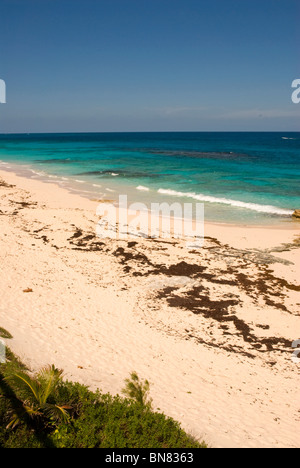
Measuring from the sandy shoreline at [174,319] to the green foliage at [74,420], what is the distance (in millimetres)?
934

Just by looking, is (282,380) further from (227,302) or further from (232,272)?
(232,272)

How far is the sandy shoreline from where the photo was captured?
6.87 metres

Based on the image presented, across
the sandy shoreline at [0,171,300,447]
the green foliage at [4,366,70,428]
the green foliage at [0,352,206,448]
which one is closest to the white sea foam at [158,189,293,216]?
the sandy shoreline at [0,171,300,447]

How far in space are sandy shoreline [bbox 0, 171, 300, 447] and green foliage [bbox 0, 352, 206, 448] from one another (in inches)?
36.8

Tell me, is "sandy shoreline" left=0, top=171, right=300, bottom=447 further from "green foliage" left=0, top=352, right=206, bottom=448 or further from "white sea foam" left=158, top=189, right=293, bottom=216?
"white sea foam" left=158, top=189, right=293, bottom=216

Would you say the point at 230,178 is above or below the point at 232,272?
above

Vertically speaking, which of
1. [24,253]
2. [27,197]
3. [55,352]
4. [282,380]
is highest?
[27,197]

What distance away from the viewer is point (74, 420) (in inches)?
203

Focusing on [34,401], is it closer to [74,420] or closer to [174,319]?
[74,420]

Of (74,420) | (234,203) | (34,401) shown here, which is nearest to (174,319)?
(74,420)

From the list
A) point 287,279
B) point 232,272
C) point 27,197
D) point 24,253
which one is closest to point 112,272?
point 24,253

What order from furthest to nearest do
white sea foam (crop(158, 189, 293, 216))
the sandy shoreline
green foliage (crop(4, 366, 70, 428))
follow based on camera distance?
white sea foam (crop(158, 189, 293, 216)) < the sandy shoreline < green foliage (crop(4, 366, 70, 428))
